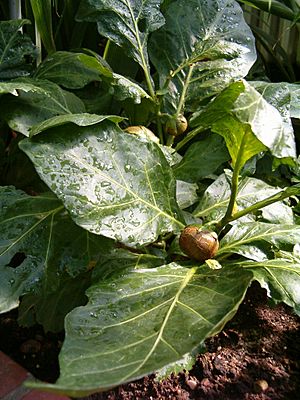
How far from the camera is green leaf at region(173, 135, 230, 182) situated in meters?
1.00

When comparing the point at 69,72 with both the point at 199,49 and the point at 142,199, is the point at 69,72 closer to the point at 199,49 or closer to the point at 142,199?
the point at 199,49

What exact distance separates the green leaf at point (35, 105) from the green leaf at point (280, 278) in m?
0.40

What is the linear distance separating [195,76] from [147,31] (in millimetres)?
130

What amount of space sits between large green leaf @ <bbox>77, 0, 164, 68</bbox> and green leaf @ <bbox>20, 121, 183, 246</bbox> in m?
0.27

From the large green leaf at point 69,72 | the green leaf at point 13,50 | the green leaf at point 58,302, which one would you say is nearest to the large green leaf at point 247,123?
the large green leaf at point 69,72

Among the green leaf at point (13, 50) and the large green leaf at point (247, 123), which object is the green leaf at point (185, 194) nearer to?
the large green leaf at point (247, 123)

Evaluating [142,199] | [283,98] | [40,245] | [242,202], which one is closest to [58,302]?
[40,245]

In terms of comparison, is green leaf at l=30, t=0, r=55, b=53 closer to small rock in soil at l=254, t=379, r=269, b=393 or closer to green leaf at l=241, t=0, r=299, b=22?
green leaf at l=241, t=0, r=299, b=22

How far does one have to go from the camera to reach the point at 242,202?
103 centimetres

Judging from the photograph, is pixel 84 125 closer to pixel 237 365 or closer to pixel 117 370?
pixel 117 370

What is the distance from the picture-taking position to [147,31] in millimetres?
1059

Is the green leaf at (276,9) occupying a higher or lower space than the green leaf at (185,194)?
higher

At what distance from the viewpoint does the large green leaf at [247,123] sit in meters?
0.71

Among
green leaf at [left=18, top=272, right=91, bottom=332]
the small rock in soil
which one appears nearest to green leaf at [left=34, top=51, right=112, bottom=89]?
green leaf at [left=18, top=272, right=91, bottom=332]
